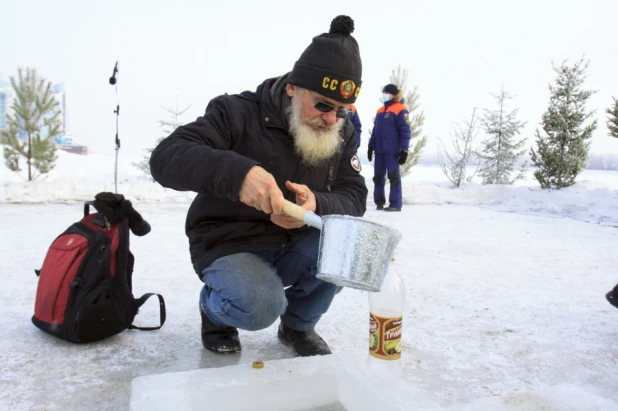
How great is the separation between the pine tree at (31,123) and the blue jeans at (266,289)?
39.3 feet

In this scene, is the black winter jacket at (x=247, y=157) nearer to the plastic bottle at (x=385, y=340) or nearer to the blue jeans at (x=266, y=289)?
the blue jeans at (x=266, y=289)

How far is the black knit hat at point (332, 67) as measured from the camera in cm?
188

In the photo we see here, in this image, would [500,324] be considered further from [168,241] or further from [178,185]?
[168,241]

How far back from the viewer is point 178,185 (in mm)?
1676

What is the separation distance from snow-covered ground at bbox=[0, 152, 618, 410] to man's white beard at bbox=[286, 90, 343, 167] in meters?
0.77

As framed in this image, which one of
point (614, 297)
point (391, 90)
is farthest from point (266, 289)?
point (391, 90)

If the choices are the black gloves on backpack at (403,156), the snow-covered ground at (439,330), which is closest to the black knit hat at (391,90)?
the black gloves on backpack at (403,156)

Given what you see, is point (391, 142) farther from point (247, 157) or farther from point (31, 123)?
point (31, 123)

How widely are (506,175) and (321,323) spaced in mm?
18482

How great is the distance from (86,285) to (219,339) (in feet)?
1.91

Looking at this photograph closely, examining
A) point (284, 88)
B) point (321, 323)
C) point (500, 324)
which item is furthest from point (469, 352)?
point (284, 88)

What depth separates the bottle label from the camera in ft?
5.54

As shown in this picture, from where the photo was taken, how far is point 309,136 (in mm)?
1930

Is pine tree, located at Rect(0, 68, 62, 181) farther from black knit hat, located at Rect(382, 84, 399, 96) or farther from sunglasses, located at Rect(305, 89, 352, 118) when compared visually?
sunglasses, located at Rect(305, 89, 352, 118)
